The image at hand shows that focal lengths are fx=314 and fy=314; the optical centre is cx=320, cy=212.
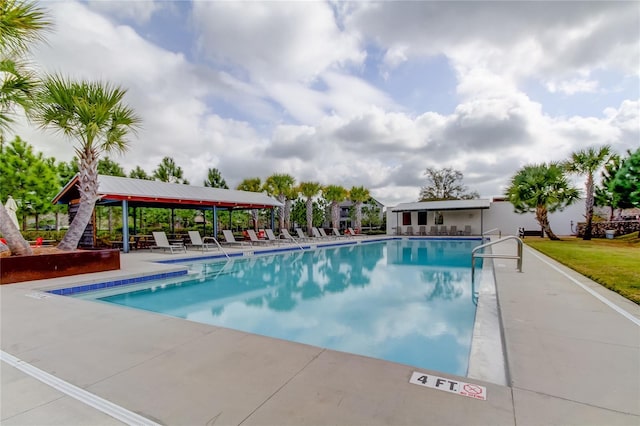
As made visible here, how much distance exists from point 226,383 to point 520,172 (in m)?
21.7

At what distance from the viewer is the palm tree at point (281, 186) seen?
2275 cm

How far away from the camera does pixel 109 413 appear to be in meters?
2.01

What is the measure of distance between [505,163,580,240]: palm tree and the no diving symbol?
19296 mm

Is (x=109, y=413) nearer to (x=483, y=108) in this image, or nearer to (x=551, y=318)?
(x=551, y=318)

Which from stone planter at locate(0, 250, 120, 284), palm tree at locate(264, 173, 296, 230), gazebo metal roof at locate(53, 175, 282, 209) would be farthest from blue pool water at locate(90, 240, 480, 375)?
palm tree at locate(264, 173, 296, 230)

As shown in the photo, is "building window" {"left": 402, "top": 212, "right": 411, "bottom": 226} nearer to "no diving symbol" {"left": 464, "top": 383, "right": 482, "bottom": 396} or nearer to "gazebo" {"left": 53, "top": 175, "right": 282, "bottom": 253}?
"gazebo" {"left": 53, "top": 175, "right": 282, "bottom": 253}

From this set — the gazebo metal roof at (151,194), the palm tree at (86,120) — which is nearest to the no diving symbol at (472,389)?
the palm tree at (86,120)

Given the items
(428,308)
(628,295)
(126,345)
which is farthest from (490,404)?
(628,295)

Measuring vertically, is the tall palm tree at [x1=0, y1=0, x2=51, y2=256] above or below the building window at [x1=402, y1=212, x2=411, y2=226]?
above

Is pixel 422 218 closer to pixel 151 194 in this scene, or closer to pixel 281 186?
pixel 281 186

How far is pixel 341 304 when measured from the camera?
624cm

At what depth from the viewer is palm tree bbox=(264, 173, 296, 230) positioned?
22750 mm

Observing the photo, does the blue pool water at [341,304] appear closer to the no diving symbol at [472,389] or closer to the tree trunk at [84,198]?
the no diving symbol at [472,389]

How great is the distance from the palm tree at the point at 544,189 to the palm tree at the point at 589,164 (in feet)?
1.89
